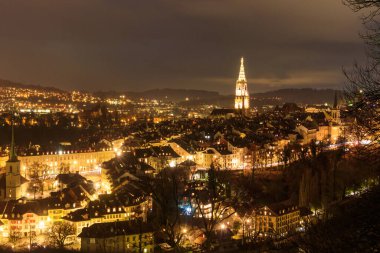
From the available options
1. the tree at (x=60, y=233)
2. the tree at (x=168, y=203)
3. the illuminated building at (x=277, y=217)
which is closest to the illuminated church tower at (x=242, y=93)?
the illuminated building at (x=277, y=217)

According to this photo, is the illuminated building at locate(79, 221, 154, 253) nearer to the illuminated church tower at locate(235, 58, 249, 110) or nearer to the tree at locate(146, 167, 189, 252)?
the tree at locate(146, 167, 189, 252)

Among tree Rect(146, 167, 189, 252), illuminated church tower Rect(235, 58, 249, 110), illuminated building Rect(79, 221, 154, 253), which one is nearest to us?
tree Rect(146, 167, 189, 252)

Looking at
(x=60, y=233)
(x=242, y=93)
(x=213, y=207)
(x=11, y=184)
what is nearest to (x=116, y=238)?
(x=60, y=233)

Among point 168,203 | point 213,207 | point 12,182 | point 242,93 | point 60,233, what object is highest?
→ point 242,93

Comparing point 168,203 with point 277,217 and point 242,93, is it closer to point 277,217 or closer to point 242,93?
point 277,217

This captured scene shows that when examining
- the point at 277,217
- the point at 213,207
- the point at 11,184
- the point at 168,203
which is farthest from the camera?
the point at 11,184

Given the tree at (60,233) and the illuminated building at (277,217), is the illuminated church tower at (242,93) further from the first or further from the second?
the tree at (60,233)

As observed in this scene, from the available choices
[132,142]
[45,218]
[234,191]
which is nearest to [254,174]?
[234,191]

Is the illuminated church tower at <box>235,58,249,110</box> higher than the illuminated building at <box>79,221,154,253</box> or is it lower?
higher

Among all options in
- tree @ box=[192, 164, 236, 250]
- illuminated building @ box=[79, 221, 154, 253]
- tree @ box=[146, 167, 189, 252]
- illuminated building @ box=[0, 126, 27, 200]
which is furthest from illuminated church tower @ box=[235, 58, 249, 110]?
tree @ box=[146, 167, 189, 252]

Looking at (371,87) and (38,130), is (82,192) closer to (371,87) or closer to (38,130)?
(371,87)
